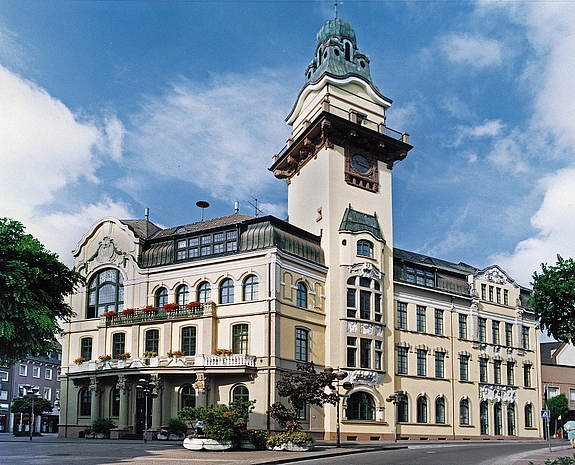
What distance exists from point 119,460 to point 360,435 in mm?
25158

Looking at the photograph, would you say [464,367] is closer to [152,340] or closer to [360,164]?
[360,164]

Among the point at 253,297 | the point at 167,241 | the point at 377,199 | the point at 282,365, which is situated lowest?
the point at 282,365

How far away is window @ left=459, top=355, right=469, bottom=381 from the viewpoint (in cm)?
5662

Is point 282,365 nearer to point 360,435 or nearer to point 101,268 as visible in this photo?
point 360,435

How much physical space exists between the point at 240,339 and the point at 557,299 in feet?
64.9

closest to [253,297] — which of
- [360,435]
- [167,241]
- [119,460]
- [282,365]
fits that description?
[282,365]

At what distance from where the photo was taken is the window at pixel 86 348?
1981 inches

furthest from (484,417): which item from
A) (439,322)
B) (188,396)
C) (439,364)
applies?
(188,396)

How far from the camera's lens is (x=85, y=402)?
4894cm

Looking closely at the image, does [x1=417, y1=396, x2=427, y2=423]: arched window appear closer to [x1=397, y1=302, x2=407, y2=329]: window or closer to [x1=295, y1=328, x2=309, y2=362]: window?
[x1=397, y1=302, x2=407, y2=329]: window

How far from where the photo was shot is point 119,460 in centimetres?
2544

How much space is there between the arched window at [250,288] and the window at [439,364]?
58.1 feet

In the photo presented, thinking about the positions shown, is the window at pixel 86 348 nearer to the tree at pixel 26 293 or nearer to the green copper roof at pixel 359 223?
the tree at pixel 26 293

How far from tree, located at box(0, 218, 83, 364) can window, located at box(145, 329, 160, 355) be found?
13373mm
